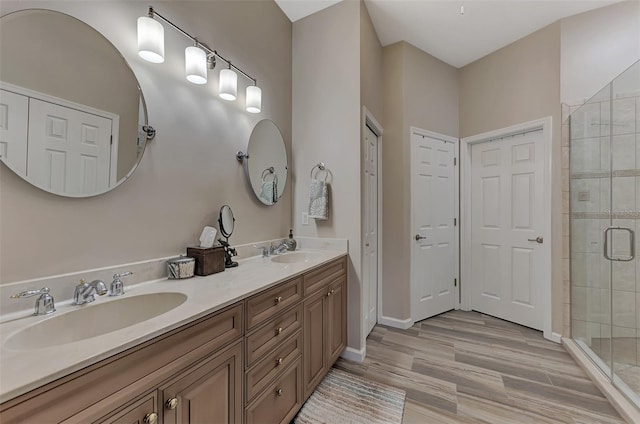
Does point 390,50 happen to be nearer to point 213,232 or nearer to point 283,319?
point 213,232

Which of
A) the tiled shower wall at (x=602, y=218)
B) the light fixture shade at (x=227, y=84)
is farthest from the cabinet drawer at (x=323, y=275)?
the tiled shower wall at (x=602, y=218)

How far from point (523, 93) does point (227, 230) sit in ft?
10.3

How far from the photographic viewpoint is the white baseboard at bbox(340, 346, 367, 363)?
6.95 ft

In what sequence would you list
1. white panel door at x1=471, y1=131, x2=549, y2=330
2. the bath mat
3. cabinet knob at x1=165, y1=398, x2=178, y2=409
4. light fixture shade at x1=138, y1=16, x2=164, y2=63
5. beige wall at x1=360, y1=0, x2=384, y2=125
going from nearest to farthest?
cabinet knob at x1=165, y1=398, x2=178, y2=409, light fixture shade at x1=138, y1=16, x2=164, y2=63, the bath mat, beige wall at x1=360, y1=0, x2=384, y2=125, white panel door at x1=471, y1=131, x2=549, y2=330

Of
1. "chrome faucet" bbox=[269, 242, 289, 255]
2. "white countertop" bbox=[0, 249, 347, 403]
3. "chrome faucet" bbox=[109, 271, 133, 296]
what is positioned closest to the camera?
"white countertop" bbox=[0, 249, 347, 403]

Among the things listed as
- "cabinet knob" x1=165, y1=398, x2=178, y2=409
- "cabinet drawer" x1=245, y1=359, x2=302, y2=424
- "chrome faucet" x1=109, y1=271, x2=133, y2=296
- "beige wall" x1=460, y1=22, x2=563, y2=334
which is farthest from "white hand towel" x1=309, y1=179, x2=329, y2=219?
"beige wall" x1=460, y1=22, x2=563, y2=334

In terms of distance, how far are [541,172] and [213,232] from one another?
10.2 ft

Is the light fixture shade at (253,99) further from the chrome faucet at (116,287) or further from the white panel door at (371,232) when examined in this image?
the chrome faucet at (116,287)

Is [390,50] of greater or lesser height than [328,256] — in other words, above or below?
above

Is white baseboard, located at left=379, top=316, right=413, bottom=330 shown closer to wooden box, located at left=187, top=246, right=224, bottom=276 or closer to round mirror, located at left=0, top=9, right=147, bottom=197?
wooden box, located at left=187, top=246, right=224, bottom=276

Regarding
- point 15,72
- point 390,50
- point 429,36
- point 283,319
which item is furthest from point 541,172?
point 15,72

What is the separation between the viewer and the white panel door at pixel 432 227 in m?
2.83

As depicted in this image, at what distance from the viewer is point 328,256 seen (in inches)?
76.3

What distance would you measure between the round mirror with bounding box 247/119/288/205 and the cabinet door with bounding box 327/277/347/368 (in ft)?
2.80
